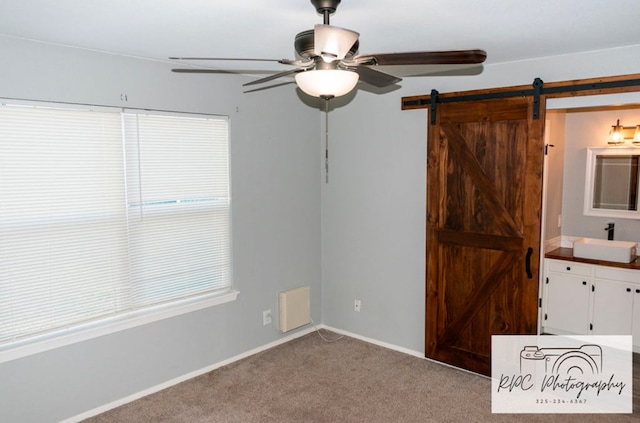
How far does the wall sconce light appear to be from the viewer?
166 inches

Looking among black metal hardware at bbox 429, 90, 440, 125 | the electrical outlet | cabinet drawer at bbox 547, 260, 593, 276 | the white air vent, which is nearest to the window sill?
the electrical outlet

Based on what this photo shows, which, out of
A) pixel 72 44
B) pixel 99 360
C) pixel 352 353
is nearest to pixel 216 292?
pixel 99 360

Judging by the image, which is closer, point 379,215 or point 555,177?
point 379,215

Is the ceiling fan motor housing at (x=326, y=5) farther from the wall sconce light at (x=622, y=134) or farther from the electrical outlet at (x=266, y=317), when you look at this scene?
the wall sconce light at (x=622, y=134)

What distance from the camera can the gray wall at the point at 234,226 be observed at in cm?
288

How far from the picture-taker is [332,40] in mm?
1731

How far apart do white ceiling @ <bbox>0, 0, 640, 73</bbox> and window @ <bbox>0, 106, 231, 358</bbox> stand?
1.86ft

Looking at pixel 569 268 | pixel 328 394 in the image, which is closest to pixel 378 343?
pixel 328 394

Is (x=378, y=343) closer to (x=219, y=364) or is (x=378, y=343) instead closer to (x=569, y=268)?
(x=219, y=364)

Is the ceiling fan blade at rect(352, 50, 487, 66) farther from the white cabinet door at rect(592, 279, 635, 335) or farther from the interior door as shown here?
the white cabinet door at rect(592, 279, 635, 335)

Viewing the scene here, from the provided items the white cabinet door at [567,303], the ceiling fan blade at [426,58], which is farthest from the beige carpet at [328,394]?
the ceiling fan blade at [426,58]

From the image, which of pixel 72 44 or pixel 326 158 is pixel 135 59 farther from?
pixel 326 158

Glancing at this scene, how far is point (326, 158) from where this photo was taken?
15.2 feet

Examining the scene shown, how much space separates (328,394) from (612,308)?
253cm
